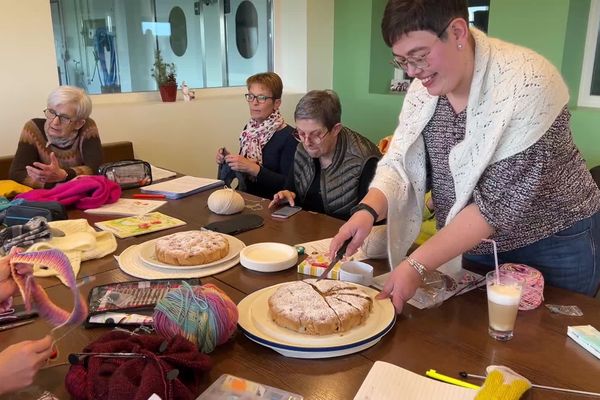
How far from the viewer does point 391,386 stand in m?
0.94

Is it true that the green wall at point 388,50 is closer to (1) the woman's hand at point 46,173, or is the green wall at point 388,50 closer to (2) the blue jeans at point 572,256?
(2) the blue jeans at point 572,256

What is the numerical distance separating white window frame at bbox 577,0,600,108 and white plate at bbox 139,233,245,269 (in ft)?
8.34

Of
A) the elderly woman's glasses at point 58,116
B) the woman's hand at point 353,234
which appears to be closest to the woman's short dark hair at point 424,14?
the woman's hand at point 353,234

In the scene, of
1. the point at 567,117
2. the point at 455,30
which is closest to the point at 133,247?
the point at 455,30

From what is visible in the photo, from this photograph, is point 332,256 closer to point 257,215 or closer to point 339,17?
point 257,215

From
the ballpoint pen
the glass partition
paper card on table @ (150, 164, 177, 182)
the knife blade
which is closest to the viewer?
Answer: the knife blade

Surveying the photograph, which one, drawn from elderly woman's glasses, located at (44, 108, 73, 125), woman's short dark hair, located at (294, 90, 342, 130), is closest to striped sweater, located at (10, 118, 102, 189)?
elderly woman's glasses, located at (44, 108, 73, 125)

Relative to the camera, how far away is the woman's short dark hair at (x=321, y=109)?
87.5 inches

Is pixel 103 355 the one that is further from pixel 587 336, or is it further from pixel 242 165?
pixel 242 165

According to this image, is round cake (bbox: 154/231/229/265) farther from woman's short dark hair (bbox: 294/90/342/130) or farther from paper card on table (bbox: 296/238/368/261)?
woman's short dark hair (bbox: 294/90/342/130)

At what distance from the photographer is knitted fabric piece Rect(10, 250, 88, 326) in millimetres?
997

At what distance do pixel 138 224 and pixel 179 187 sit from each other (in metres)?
0.53

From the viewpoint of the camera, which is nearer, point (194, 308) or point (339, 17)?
point (194, 308)

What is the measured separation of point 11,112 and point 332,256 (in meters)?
2.37
